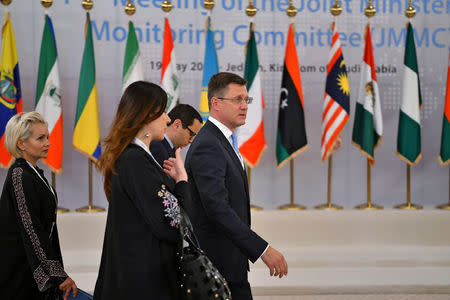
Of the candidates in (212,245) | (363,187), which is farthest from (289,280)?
(212,245)

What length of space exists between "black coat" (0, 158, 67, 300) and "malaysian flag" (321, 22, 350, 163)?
3.58 metres

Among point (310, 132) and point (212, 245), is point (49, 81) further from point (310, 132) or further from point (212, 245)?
point (212, 245)

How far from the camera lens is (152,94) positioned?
76.0 inches

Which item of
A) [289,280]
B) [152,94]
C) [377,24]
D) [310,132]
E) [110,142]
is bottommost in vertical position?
[289,280]

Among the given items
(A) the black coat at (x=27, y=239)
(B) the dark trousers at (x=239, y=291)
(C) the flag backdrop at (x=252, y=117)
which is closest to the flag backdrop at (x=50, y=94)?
(C) the flag backdrop at (x=252, y=117)

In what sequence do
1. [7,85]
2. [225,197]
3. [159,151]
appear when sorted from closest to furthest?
[225,197]
[159,151]
[7,85]

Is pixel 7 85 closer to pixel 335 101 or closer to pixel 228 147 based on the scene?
pixel 335 101

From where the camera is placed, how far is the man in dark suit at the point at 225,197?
2.33 metres

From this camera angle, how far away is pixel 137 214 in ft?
6.10

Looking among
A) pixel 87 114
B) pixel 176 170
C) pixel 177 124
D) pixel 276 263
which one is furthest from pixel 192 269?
pixel 87 114

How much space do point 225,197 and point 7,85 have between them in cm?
372

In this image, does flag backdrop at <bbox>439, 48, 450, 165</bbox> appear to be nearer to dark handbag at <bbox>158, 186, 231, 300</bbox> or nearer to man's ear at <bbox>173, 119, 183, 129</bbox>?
man's ear at <bbox>173, 119, 183, 129</bbox>

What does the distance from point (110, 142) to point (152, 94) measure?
0.72 feet

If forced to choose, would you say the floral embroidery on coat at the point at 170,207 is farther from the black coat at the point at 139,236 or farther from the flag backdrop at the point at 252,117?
the flag backdrop at the point at 252,117
